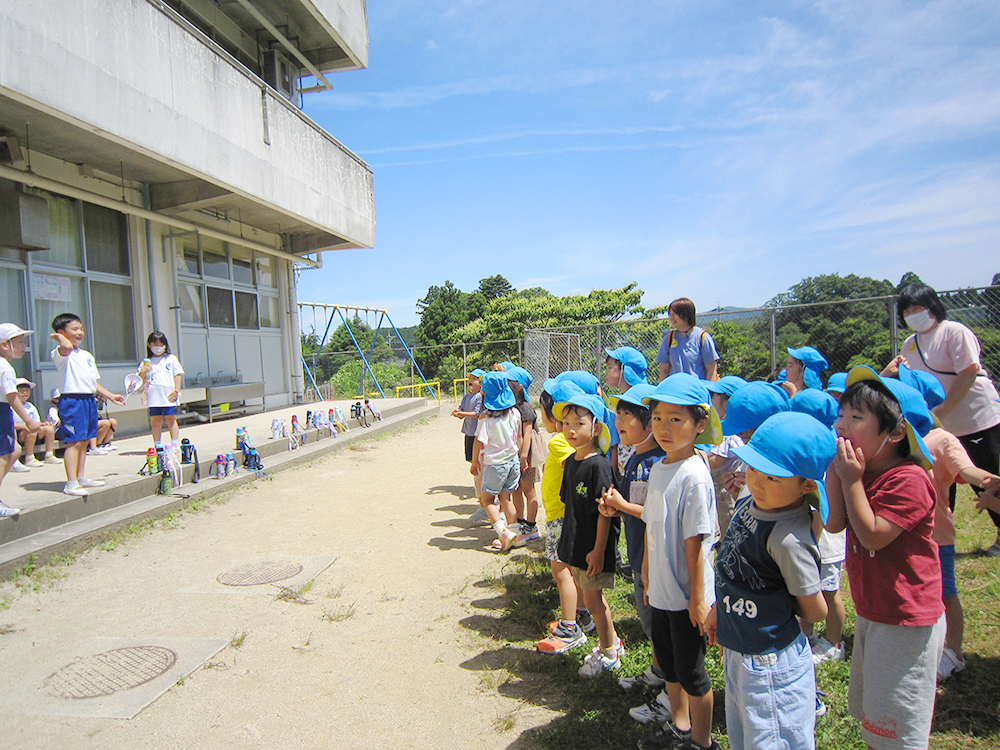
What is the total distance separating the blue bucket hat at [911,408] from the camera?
1994 millimetres

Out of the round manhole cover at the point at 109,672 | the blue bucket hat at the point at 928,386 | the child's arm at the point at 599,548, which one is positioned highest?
the blue bucket hat at the point at 928,386

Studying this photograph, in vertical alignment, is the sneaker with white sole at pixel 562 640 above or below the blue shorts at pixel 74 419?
below

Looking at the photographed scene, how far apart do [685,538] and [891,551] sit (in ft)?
2.18

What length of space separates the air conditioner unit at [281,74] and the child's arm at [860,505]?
1486 centimetres

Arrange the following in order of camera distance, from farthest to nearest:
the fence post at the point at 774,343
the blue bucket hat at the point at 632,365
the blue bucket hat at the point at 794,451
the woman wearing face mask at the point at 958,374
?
the fence post at the point at 774,343 → the blue bucket hat at the point at 632,365 → the woman wearing face mask at the point at 958,374 → the blue bucket hat at the point at 794,451

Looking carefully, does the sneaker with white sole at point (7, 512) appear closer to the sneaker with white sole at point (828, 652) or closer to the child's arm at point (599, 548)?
the child's arm at point (599, 548)

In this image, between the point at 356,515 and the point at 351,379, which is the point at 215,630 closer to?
the point at 356,515

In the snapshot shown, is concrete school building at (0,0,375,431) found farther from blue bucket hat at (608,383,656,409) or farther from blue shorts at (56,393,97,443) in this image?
blue bucket hat at (608,383,656,409)

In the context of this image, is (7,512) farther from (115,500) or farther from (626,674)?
(626,674)

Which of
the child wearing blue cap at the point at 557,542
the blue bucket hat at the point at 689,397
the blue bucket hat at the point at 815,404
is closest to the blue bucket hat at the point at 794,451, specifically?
the blue bucket hat at the point at 689,397

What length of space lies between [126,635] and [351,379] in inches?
648

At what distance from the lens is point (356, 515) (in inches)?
262

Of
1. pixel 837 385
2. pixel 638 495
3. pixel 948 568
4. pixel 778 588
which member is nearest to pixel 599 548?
pixel 638 495

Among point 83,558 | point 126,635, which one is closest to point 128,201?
point 83,558
